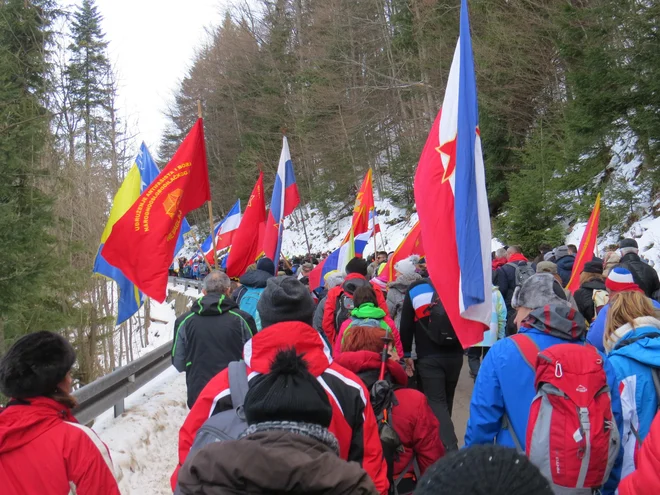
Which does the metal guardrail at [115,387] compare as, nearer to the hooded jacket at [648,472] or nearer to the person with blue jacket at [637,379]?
the person with blue jacket at [637,379]

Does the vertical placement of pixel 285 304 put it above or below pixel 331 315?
above

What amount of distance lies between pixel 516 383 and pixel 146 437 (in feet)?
15.9

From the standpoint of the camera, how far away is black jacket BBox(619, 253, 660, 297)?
23.4ft

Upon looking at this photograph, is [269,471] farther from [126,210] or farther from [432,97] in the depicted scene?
[432,97]

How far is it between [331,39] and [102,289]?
76.8 ft

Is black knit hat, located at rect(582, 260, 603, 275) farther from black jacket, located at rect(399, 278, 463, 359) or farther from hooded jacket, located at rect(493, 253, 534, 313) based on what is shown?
black jacket, located at rect(399, 278, 463, 359)

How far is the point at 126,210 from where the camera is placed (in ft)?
29.4

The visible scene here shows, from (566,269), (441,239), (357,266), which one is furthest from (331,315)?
(566,269)

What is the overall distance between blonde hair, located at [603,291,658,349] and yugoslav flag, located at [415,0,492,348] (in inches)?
33.8

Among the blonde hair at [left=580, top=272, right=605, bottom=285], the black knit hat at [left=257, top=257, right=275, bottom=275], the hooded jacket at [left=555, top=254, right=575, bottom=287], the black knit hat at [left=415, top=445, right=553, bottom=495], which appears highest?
the black knit hat at [left=415, top=445, right=553, bottom=495]

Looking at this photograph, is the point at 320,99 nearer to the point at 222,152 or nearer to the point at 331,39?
the point at 331,39

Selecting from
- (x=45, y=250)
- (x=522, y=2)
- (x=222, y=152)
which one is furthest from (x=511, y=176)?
(x=222, y=152)

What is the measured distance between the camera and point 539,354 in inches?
113

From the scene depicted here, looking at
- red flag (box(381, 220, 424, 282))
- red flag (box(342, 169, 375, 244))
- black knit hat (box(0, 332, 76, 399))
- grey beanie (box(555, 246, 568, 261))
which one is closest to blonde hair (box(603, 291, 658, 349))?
black knit hat (box(0, 332, 76, 399))
